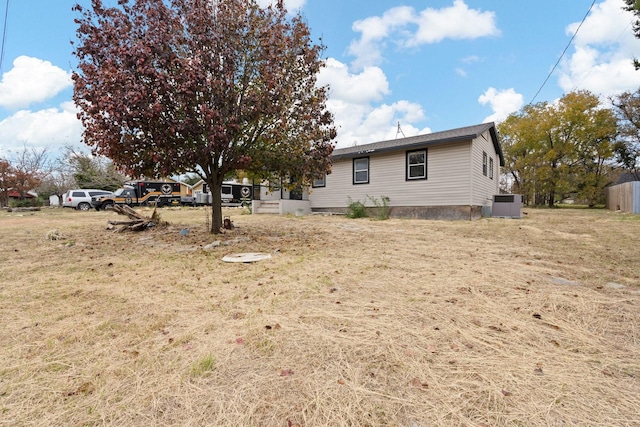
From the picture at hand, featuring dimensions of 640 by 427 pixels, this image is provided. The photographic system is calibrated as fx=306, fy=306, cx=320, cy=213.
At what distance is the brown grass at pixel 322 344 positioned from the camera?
1.43m

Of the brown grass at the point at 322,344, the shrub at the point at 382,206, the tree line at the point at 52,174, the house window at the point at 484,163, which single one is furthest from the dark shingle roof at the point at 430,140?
the tree line at the point at 52,174

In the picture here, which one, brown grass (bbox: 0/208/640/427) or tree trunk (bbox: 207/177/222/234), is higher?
tree trunk (bbox: 207/177/222/234)

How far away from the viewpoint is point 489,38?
37.0 ft

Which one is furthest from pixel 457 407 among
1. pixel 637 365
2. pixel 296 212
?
pixel 296 212

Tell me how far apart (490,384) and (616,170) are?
34730mm

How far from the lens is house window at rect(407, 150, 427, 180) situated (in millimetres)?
11672

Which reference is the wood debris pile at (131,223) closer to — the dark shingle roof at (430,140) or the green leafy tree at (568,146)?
the dark shingle roof at (430,140)

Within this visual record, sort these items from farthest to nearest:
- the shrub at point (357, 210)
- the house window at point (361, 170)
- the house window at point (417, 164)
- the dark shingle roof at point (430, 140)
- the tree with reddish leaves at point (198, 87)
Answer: the house window at point (361, 170), the shrub at point (357, 210), the house window at point (417, 164), the dark shingle roof at point (430, 140), the tree with reddish leaves at point (198, 87)

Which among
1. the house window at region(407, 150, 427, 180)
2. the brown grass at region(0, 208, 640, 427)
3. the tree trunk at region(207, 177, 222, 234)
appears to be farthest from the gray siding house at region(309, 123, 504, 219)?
the brown grass at region(0, 208, 640, 427)

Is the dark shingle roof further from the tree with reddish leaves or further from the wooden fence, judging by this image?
the wooden fence

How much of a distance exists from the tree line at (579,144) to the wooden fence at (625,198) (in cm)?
355

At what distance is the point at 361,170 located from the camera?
13312mm

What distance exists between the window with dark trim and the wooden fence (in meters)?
11.7

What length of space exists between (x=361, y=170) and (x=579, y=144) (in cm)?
2199
